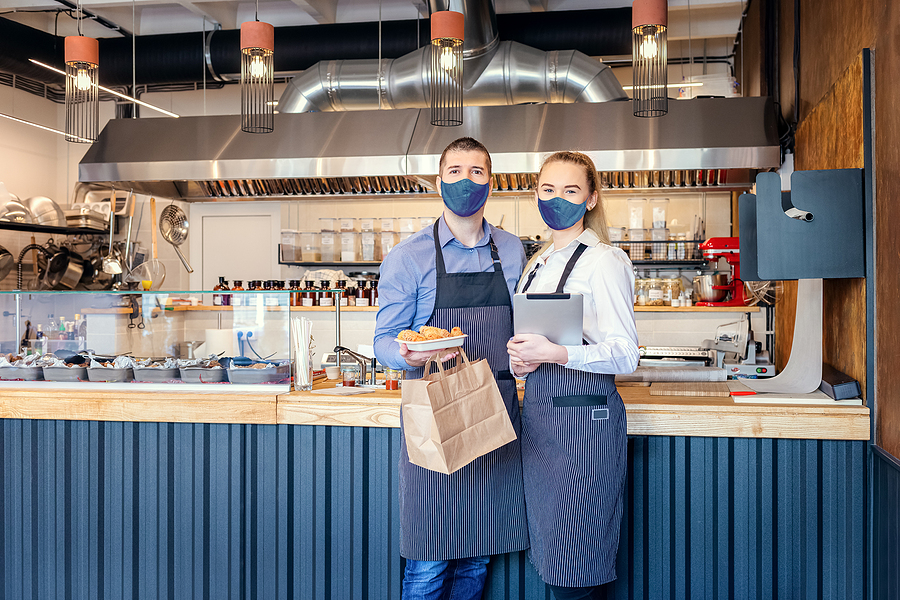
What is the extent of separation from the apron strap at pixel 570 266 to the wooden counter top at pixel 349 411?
2.30ft

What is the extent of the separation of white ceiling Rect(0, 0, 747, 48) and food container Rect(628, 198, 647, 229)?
4.69 feet

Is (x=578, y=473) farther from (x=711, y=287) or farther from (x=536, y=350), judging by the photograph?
(x=711, y=287)

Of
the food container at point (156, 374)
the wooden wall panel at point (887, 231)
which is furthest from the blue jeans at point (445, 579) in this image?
the wooden wall panel at point (887, 231)

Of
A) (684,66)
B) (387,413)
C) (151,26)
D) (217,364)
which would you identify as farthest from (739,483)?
(151,26)

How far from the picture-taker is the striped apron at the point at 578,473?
6.55ft

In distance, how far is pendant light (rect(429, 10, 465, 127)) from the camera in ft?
9.95

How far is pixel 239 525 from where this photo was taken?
2.68m

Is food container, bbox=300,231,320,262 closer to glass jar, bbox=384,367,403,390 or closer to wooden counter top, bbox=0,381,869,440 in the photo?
wooden counter top, bbox=0,381,869,440

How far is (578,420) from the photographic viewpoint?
200 cm

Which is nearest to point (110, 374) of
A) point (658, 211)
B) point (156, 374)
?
point (156, 374)

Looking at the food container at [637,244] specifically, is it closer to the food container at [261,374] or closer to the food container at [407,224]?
the food container at [407,224]

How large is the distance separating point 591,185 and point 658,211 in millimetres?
4485

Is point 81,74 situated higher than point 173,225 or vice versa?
point 81,74

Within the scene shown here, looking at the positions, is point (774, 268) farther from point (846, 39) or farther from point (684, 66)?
point (684, 66)
